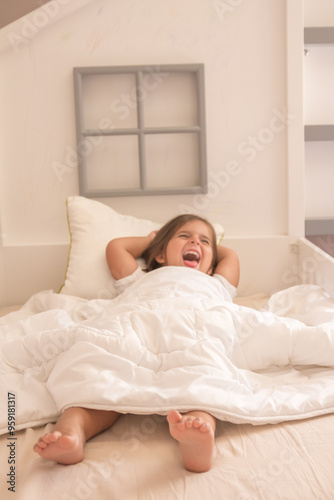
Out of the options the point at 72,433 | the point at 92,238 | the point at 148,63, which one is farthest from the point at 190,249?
the point at 72,433

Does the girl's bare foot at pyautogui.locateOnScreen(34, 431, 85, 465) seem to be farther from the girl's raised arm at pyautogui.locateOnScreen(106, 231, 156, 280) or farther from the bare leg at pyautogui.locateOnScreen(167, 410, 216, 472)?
the girl's raised arm at pyautogui.locateOnScreen(106, 231, 156, 280)

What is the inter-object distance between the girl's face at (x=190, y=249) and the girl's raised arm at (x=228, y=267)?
0.04 metres

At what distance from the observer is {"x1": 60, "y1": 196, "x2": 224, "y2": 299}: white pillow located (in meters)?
1.93

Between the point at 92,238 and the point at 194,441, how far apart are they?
112cm

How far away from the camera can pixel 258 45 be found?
85.0 inches

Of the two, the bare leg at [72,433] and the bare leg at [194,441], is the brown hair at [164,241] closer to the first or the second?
the bare leg at [72,433]

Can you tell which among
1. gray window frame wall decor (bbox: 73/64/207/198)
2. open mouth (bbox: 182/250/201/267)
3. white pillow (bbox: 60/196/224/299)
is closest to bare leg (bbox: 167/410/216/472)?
open mouth (bbox: 182/250/201/267)

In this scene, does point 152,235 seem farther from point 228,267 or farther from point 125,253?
point 228,267

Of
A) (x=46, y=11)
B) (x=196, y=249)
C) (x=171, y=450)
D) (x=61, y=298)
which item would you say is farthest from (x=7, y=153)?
(x=171, y=450)

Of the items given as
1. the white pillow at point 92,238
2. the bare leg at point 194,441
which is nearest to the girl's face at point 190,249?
the white pillow at point 92,238

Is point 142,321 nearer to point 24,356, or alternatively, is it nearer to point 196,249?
point 24,356

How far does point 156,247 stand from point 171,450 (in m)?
0.92

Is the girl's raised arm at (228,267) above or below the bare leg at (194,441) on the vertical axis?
above

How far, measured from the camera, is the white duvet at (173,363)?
3.60ft
